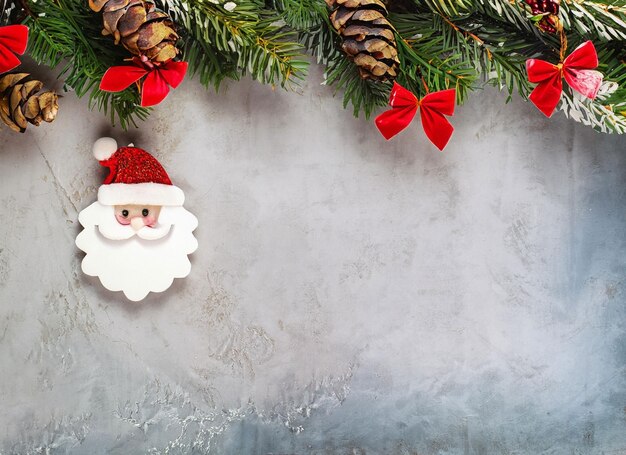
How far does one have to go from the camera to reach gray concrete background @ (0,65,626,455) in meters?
1.10

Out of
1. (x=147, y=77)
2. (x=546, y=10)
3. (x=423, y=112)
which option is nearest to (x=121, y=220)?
(x=147, y=77)

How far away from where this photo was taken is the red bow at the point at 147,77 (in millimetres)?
953

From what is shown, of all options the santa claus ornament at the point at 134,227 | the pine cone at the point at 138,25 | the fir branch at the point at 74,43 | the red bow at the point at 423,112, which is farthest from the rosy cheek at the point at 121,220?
the red bow at the point at 423,112

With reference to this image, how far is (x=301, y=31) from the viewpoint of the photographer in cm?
106

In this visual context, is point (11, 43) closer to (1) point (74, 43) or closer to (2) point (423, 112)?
(1) point (74, 43)

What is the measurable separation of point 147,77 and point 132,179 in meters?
0.16

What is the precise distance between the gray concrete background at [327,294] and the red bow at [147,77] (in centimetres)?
15

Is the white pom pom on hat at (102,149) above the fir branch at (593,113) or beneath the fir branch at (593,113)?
beneath

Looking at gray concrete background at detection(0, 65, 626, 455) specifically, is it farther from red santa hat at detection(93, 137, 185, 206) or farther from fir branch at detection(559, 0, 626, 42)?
fir branch at detection(559, 0, 626, 42)

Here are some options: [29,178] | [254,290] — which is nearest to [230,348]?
[254,290]

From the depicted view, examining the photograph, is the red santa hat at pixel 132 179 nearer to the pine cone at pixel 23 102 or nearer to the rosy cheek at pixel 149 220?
the rosy cheek at pixel 149 220

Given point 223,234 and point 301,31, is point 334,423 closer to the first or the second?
point 223,234

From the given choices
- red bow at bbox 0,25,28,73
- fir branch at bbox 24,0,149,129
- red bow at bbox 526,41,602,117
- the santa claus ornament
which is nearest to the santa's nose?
the santa claus ornament

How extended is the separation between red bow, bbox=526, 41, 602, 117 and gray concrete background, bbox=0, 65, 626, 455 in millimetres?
145
